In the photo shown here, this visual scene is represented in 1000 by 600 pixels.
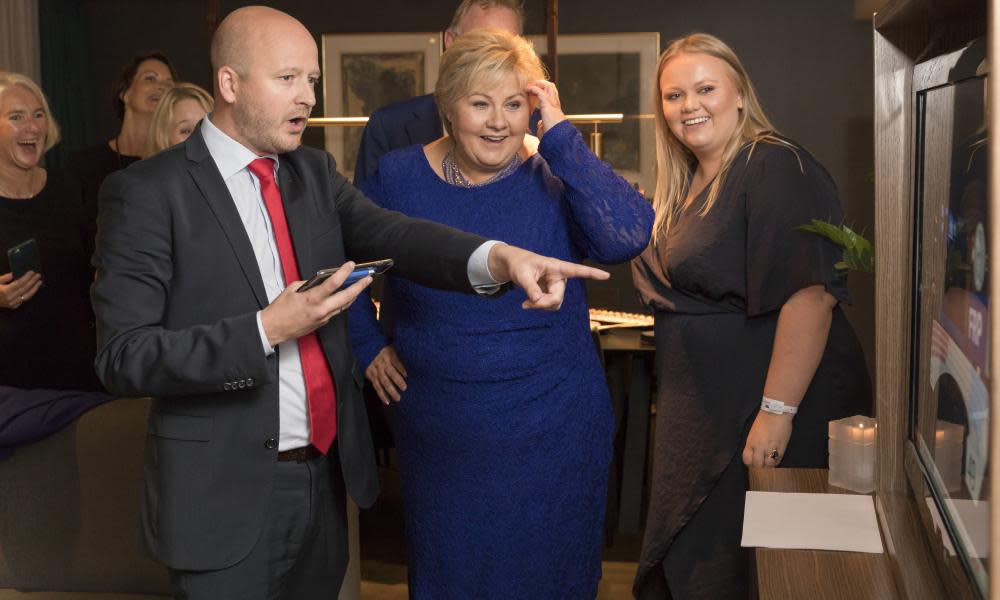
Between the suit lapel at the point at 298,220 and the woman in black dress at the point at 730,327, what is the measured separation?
3.17ft

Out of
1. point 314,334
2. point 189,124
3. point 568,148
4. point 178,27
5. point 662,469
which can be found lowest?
point 662,469

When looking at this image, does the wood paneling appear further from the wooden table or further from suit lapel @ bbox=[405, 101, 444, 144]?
suit lapel @ bbox=[405, 101, 444, 144]

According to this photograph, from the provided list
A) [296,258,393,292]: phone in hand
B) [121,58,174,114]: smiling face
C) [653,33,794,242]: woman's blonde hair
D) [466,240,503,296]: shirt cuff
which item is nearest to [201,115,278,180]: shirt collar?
[296,258,393,292]: phone in hand

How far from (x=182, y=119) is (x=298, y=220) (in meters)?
1.74

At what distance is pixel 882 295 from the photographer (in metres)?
1.70

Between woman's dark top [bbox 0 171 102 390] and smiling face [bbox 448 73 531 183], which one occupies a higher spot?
smiling face [bbox 448 73 531 183]

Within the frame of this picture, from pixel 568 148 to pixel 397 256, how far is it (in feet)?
1.60

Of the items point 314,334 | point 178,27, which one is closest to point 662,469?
point 314,334

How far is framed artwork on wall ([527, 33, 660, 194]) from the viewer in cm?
697

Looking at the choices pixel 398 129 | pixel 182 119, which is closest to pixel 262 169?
pixel 398 129

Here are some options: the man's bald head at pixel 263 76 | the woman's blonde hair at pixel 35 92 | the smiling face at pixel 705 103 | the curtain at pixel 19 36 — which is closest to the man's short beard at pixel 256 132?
the man's bald head at pixel 263 76

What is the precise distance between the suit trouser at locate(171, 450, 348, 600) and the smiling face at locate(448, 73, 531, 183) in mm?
719

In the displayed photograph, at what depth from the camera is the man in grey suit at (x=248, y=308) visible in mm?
1776

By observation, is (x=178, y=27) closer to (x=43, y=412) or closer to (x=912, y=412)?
(x=43, y=412)
